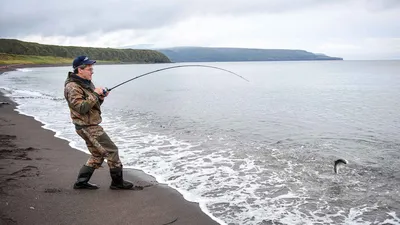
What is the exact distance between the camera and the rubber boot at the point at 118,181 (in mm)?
6091

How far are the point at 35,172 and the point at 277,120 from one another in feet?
38.3

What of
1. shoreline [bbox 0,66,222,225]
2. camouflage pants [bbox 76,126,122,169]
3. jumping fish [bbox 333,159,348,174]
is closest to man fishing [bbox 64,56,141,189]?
camouflage pants [bbox 76,126,122,169]

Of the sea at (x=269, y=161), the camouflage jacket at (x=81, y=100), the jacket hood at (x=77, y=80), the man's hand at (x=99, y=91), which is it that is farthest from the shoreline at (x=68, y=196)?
the jacket hood at (x=77, y=80)

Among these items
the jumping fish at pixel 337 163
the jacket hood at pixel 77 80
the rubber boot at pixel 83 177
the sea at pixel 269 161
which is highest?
the jacket hood at pixel 77 80

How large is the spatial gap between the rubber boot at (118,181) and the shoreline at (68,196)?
4.8 inches

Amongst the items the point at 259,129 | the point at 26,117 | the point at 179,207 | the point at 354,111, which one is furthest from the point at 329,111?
the point at 179,207

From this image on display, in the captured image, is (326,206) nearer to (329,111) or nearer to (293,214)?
(293,214)

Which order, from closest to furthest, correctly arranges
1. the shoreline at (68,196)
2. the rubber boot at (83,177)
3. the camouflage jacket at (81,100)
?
the shoreline at (68,196) → the camouflage jacket at (81,100) → the rubber boot at (83,177)

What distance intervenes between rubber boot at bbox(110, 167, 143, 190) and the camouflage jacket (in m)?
0.87

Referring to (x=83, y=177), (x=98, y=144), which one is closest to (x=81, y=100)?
(x=98, y=144)

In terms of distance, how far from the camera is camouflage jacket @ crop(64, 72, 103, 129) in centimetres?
555

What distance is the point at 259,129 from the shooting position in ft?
46.2

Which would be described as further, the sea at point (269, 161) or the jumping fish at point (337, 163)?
the jumping fish at point (337, 163)

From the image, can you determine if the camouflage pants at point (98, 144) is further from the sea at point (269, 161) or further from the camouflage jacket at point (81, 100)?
the sea at point (269, 161)
